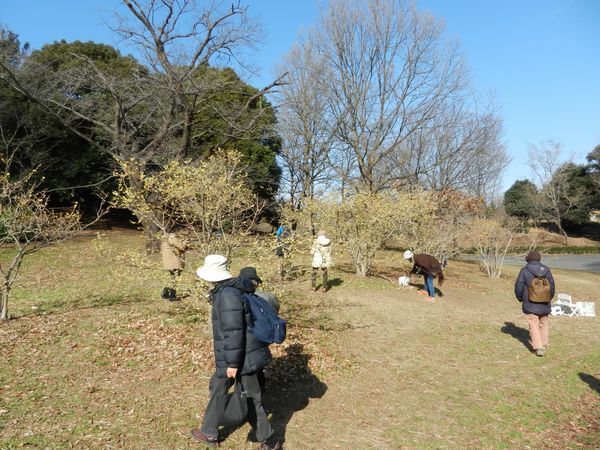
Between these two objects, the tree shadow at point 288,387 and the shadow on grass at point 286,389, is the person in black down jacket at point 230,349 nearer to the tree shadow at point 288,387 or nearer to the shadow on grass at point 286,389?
the shadow on grass at point 286,389

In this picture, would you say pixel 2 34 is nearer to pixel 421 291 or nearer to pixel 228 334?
pixel 421 291

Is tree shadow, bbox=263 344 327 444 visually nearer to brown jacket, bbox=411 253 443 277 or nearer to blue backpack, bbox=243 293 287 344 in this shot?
blue backpack, bbox=243 293 287 344

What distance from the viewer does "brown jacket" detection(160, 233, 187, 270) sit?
7567 mm

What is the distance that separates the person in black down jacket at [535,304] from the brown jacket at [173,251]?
5632 mm

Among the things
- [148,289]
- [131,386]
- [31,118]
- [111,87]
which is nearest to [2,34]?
[31,118]

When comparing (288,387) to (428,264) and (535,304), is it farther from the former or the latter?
(428,264)

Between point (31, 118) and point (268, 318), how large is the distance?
19.6 meters

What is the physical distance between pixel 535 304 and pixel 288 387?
4196 mm

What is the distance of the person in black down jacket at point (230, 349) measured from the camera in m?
3.41

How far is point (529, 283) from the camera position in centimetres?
694

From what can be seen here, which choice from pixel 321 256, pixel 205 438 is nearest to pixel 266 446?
pixel 205 438

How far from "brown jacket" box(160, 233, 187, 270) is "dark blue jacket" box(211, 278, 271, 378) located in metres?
4.04

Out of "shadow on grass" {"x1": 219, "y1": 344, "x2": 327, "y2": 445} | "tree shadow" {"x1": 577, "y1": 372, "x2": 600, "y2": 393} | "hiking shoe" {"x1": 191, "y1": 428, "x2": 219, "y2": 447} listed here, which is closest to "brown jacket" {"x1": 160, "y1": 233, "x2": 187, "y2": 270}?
"shadow on grass" {"x1": 219, "y1": 344, "x2": 327, "y2": 445}

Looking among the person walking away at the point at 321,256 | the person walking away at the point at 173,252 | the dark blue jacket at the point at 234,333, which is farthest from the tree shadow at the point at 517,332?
the person walking away at the point at 173,252
